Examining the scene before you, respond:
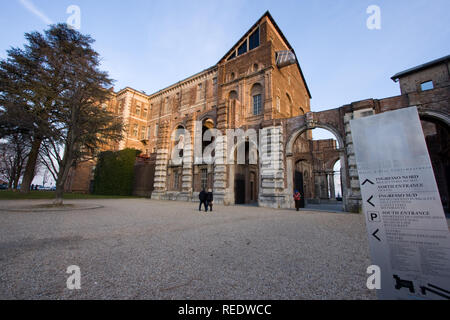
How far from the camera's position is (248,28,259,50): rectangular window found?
23591 millimetres

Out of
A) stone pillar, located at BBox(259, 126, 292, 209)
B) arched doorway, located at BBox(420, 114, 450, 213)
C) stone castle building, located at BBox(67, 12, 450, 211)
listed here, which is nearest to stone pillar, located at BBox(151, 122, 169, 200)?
stone castle building, located at BBox(67, 12, 450, 211)

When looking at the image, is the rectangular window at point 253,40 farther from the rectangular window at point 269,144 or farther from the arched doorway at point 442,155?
the arched doorway at point 442,155

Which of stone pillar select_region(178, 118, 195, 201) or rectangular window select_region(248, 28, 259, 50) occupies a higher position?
rectangular window select_region(248, 28, 259, 50)

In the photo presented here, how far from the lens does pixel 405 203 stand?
204 cm

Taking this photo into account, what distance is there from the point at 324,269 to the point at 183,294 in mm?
2431

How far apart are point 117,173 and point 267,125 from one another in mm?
22662

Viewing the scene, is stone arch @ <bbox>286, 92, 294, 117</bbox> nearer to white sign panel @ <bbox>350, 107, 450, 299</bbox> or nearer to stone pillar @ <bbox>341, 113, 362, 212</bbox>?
stone pillar @ <bbox>341, 113, 362, 212</bbox>

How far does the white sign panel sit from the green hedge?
29.8 m

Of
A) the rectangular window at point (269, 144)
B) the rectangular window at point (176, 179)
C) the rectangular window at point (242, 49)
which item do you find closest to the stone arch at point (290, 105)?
the rectangular window at point (242, 49)

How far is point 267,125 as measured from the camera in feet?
54.4

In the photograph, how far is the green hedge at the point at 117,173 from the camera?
27.4 metres

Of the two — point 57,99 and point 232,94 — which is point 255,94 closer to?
point 232,94

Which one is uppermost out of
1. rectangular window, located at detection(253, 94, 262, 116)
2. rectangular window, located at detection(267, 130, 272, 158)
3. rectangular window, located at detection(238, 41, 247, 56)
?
rectangular window, located at detection(238, 41, 247, 56)

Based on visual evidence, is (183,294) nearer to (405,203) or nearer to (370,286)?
(370,286)
